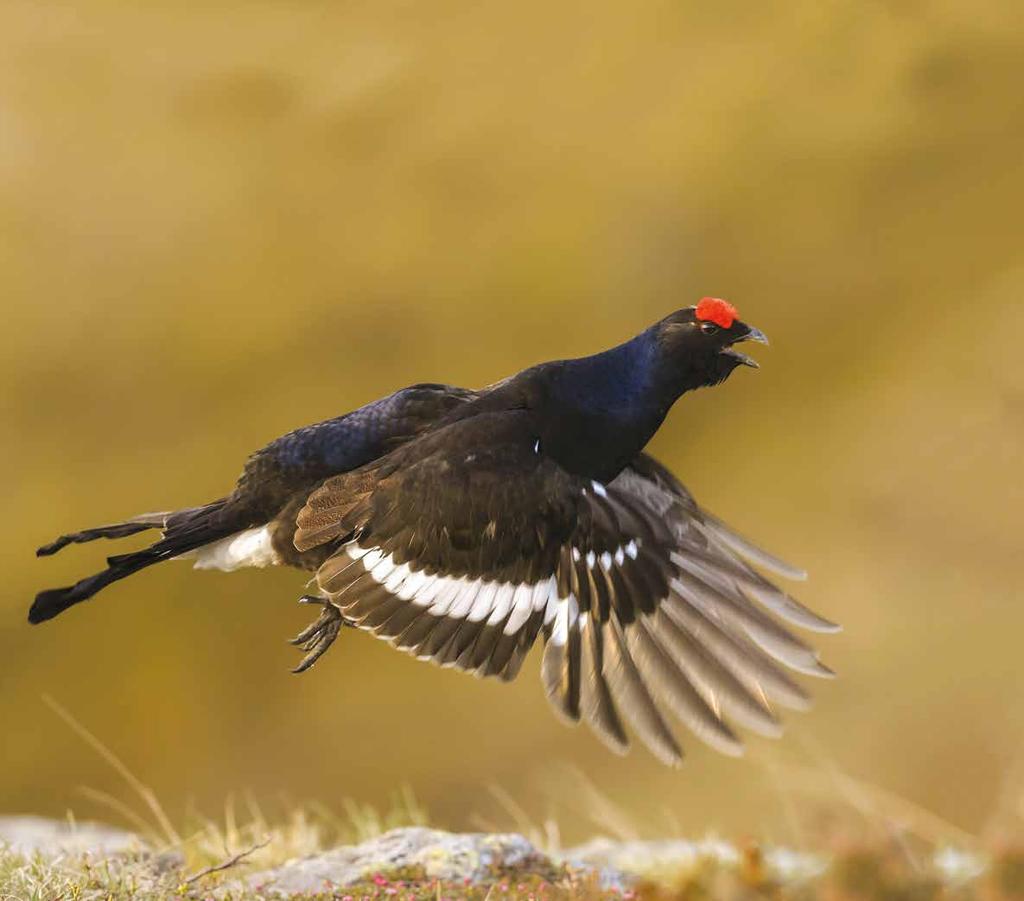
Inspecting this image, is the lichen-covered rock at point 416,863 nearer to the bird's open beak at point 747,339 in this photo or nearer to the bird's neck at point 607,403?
the bird's neck at point 607,403

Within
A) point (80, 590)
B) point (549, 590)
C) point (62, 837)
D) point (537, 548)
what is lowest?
point (62, 837)

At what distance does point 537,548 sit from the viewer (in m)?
4.77

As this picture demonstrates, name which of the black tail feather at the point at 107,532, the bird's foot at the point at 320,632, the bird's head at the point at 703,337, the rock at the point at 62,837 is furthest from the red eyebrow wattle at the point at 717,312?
the rock at the point at 62,837

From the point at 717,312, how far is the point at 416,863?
7.15 ft

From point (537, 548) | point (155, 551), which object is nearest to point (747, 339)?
point (537, 548)

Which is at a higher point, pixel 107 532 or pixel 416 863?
pixel 107 532

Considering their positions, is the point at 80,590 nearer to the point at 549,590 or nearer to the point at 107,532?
the point at 107,532

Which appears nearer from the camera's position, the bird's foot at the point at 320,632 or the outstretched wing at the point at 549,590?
the outstretched wing at the point at 549,590

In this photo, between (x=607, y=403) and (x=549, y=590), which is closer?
(x=549, y=590)

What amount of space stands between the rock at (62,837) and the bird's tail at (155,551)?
80 centimetres

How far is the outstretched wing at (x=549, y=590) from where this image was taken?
4.71 metres

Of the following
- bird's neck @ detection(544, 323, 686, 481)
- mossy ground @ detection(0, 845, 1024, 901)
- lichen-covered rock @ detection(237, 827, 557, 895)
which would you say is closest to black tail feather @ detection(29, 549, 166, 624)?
mossy ground @ detection(0, 845, 1024, 901)

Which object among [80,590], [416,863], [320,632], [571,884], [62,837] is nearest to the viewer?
[571,884]

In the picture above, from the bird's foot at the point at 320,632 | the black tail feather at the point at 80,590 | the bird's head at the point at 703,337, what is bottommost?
the bird's foot at the point at 320,632
